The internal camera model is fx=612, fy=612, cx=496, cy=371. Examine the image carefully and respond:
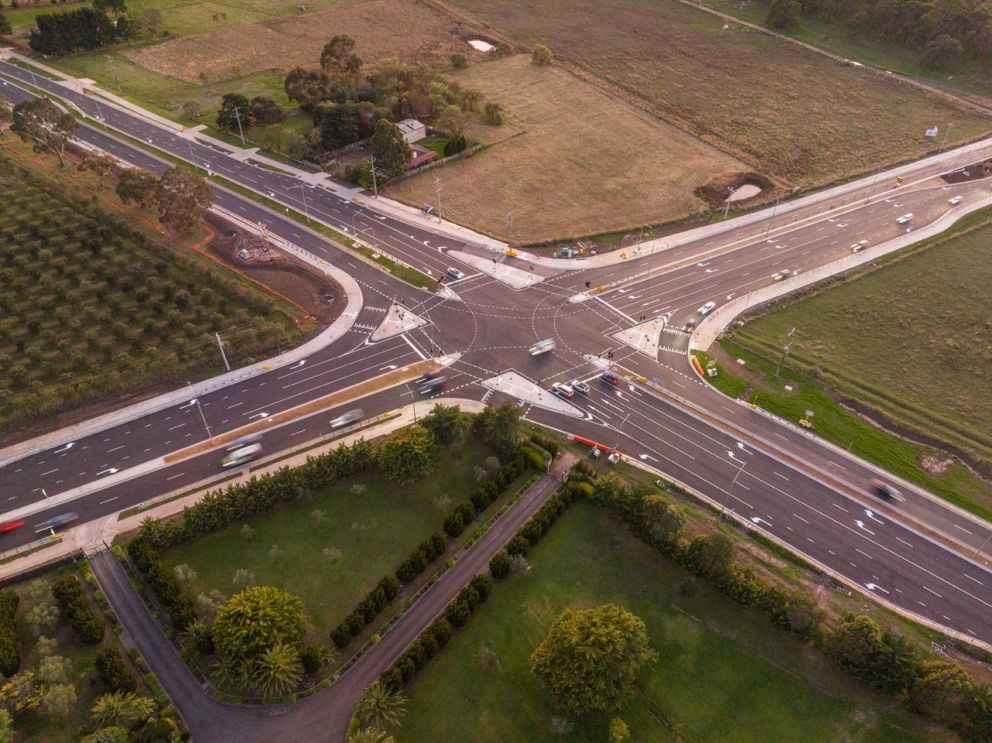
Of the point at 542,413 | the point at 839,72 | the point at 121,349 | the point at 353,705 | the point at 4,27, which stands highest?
the point at 4,27

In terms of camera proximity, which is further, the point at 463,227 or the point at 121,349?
the point at 463,227

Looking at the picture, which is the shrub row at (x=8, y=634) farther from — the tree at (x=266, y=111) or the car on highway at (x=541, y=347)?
the tree at (x=266, y=111)

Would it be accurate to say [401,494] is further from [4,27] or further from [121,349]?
[4,27]

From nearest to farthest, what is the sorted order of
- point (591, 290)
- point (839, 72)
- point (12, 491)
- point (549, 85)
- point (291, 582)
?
point (291, 582)
point (12, 491)
point (591, 290)
point (549, 85)
point (839, 72)

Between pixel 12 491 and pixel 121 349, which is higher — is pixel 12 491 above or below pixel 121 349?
below

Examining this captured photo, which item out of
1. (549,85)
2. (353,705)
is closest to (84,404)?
(353,705)

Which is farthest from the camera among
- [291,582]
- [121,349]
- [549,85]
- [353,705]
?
[549,85]

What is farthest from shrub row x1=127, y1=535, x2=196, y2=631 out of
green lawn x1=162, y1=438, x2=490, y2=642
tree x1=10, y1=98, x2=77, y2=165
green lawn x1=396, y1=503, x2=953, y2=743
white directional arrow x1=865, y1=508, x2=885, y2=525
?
tree x1=10, y1=98, x2=77, y2=165
